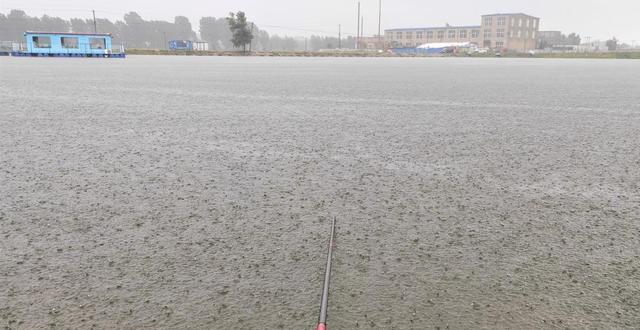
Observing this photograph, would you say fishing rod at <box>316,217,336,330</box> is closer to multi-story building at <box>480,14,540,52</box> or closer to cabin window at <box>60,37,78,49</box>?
cabin window at <box>60,37,78,49</box>

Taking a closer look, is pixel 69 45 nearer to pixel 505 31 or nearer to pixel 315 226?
pixel 315 226

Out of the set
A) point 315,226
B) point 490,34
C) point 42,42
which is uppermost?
point 490,34

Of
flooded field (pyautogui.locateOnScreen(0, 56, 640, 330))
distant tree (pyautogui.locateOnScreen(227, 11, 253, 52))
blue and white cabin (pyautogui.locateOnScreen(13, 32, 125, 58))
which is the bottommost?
flooded field (pyautogui.locateOnScreen(0, 56, 640, 330))

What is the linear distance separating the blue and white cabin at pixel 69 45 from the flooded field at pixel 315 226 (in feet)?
Answer: 191

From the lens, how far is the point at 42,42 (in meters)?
59.7

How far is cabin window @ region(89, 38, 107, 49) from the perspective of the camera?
201 ft

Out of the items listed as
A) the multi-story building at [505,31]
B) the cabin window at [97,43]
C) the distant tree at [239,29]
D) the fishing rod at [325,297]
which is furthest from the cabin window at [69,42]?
the multi-story building at [505,31]

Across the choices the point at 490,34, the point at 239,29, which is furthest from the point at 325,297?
the point at 490,34

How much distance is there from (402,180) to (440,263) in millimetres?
2076

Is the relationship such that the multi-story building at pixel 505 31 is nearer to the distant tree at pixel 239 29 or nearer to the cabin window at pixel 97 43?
the distant tree at pixel 239 29

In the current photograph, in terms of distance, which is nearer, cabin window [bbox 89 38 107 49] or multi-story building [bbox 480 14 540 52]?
cabin window [bbox 89 38 107 49]

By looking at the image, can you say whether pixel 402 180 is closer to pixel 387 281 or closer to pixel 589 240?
pixel 589 240

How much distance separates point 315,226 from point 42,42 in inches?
2645

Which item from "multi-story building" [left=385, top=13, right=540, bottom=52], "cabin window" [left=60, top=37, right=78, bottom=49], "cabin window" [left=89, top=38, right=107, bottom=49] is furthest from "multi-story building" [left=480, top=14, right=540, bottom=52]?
"cabin window" [left=60, top=37, right=78, bottom=49]
